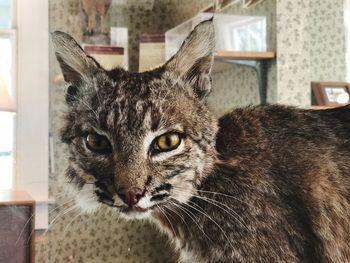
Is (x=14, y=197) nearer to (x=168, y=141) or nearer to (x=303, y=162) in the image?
(x=168, y=141)

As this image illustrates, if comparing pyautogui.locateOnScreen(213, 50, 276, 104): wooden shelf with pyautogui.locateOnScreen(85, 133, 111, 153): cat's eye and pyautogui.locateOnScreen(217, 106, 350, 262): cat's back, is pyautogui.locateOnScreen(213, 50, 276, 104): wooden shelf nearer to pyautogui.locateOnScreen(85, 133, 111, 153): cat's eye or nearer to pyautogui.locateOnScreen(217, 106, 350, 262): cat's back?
pyautogui.locateOnScreen(217, 106, 350, 262): cat's back

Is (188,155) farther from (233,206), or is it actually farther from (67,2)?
(67,2)

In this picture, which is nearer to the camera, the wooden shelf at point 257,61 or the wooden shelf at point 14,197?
the wooden shelf at point 14,197

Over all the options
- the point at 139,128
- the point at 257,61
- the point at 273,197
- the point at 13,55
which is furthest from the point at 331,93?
the point at 13,55

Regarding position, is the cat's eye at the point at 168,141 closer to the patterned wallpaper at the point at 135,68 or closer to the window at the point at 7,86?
the patterned wallpaper at the point at 135,68

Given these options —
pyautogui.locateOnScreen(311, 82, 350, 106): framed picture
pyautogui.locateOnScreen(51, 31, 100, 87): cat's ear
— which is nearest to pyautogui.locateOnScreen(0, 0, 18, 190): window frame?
pyautogui.locateOnScreen(51, 31, 100, 87): cat's ear

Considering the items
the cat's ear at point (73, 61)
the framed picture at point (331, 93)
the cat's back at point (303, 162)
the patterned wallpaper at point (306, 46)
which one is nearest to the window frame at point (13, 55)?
the cat's ear at point (73, 61)

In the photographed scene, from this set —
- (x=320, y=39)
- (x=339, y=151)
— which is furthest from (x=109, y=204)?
(x=320, y=39)
